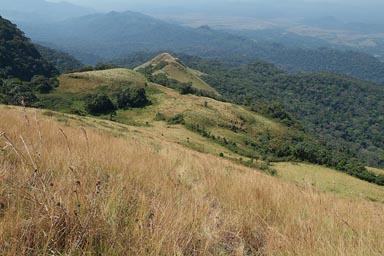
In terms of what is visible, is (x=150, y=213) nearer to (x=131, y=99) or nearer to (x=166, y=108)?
(x=166, y=108)

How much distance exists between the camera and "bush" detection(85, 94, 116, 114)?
51812 millimetres

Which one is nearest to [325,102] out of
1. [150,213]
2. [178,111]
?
[178,111]

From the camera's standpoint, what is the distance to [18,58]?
3095 inches

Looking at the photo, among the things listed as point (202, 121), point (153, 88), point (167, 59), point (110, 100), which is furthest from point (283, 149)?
point (167, 59)

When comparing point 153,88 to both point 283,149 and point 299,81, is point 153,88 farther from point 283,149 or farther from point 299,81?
point 299,81

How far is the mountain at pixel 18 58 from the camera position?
73.9m

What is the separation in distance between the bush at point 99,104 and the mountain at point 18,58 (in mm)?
27204

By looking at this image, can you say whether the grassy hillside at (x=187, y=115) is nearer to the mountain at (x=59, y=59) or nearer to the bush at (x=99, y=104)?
the bush at (x=99, y=104)

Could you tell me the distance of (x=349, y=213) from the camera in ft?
12.9

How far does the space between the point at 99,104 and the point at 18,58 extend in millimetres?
40272

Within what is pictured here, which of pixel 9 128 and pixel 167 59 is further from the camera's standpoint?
pixel 167 59

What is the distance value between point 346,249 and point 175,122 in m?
47.8

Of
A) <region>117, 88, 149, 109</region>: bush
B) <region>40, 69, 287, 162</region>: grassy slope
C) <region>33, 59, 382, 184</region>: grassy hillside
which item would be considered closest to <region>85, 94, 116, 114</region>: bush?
<region>33, 59, 382, 184</region>: grassy hillside

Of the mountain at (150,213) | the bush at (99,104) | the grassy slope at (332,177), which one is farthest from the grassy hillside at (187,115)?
the mountain at (150,213)
